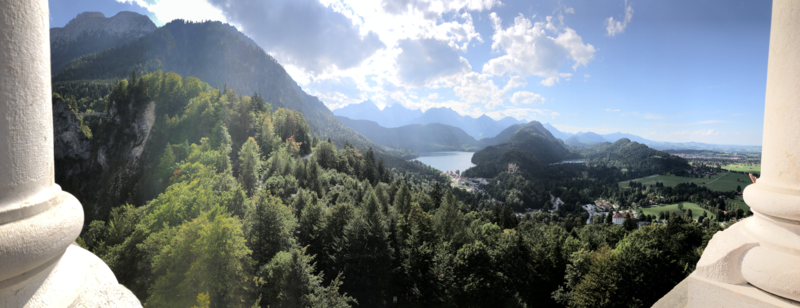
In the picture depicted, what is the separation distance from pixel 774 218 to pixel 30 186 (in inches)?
→ 228

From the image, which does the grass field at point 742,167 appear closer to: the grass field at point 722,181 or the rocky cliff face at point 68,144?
the grass field at point 722,181

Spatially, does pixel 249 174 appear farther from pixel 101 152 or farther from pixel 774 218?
pixel 774 218

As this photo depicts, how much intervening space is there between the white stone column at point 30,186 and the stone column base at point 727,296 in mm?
5361

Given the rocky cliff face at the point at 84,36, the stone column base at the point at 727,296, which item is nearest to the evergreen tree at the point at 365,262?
the stone column base at the point at 727,296

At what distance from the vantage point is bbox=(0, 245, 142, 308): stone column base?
1756mm

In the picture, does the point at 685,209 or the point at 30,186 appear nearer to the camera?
the point at 30,186

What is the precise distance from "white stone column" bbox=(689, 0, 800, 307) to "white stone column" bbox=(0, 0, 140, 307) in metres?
5.32

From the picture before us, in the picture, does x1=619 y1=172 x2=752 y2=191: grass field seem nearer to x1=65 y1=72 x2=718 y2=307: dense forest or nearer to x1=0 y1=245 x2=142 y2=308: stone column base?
x1=65 y1=72 x2=718 y2=307: dense forest

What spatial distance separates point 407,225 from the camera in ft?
122

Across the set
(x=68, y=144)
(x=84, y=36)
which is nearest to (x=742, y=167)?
(x=68, y=144)

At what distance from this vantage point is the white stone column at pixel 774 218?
2469 millimetres

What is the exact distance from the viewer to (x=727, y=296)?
9.09 feet

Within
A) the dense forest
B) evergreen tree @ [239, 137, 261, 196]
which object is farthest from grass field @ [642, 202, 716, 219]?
evergreen tree @ [239, 137, 261, 196]

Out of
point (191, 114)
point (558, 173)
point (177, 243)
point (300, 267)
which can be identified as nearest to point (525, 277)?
point (300, 267)
